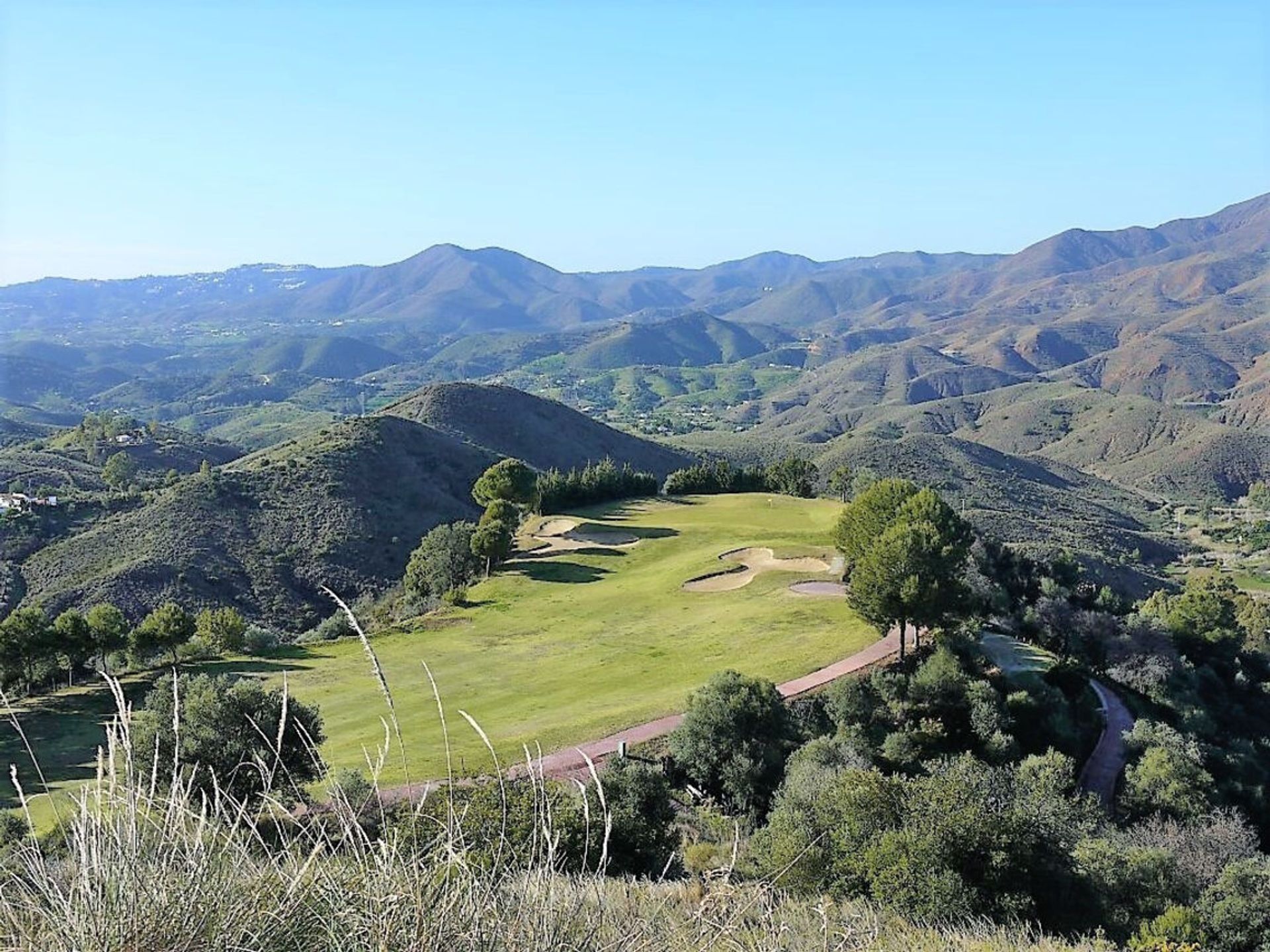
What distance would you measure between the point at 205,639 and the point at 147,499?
44.8 m

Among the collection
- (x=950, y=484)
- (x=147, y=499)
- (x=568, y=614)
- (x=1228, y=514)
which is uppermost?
(x=147, y=499)

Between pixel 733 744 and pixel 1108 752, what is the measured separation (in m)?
13.3

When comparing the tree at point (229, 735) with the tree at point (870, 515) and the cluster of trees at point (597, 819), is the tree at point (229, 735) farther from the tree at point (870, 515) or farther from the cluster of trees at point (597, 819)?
the tree at point (870, 515)

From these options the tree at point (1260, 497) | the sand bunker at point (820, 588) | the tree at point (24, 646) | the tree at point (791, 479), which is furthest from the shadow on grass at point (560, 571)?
the tree at point (1260, 497)

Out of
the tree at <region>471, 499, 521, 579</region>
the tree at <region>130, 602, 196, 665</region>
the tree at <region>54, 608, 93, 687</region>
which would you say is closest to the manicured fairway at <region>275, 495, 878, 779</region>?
the tree at <region>471, 499, 521, 579</region>

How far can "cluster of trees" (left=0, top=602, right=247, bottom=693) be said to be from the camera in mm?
28438

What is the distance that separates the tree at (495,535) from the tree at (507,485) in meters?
4.25

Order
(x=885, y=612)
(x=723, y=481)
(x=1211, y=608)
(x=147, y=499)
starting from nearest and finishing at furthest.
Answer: (x=885, y=612), (x=1211, y=608), (x=723, y=481), (x=147, y=499)

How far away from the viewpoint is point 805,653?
29266mm

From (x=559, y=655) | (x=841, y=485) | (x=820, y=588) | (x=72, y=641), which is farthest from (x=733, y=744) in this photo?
(x=841, y=485)

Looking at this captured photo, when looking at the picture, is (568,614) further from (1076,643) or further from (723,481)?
(723,481)

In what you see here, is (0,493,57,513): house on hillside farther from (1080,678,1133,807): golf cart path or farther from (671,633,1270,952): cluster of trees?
(1080,678,1133,807): golf cart path

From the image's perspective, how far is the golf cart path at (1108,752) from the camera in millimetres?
25141

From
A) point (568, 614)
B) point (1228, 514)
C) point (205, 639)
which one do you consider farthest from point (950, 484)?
point (205, 639)
